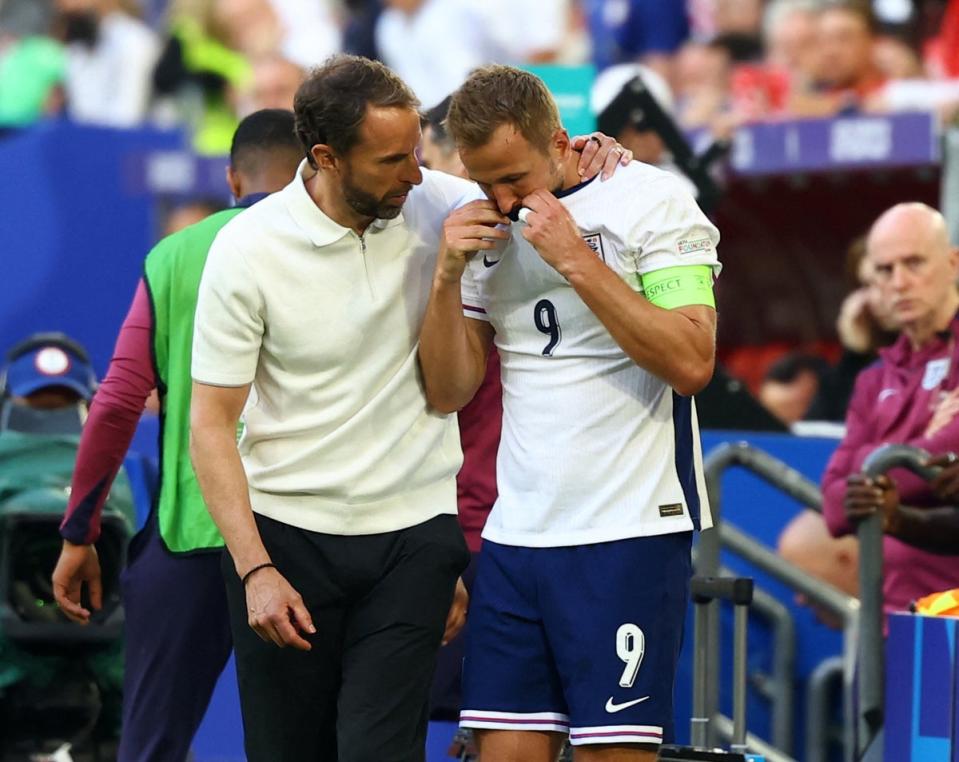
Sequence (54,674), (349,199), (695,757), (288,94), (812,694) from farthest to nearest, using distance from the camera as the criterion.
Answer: (288,94)
(812,694)
(54,674)
(695,757)
(349,199)

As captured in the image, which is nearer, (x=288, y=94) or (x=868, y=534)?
(x=868, y=534)

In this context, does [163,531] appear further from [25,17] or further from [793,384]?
[25,17]

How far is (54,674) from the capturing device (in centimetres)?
553

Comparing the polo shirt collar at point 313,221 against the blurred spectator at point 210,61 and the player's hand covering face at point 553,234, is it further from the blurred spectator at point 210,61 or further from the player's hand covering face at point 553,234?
the blurred spectator at point 210,61

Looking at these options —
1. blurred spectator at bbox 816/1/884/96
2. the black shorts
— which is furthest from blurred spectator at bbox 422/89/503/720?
blurred spectator at bbox 816/1/884/96

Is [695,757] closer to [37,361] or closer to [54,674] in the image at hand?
[54,674]

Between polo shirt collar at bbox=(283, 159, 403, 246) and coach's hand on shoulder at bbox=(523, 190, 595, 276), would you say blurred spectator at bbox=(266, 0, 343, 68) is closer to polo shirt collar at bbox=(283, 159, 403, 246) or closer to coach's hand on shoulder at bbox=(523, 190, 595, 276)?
polo shirt collar at bbox=(283, 159, 403, 246)

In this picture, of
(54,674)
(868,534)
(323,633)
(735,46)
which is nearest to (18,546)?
(54,674)

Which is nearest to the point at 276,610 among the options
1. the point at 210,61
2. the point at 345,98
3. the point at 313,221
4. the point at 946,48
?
the point at 313,221

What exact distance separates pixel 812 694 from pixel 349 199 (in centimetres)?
320

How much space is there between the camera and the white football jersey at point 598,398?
380 centimetres

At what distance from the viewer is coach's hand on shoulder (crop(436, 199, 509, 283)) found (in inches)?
148

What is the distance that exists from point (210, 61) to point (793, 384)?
612 centimetres

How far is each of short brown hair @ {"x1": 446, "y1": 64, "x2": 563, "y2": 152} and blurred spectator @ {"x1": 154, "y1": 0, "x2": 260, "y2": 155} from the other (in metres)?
9.26
